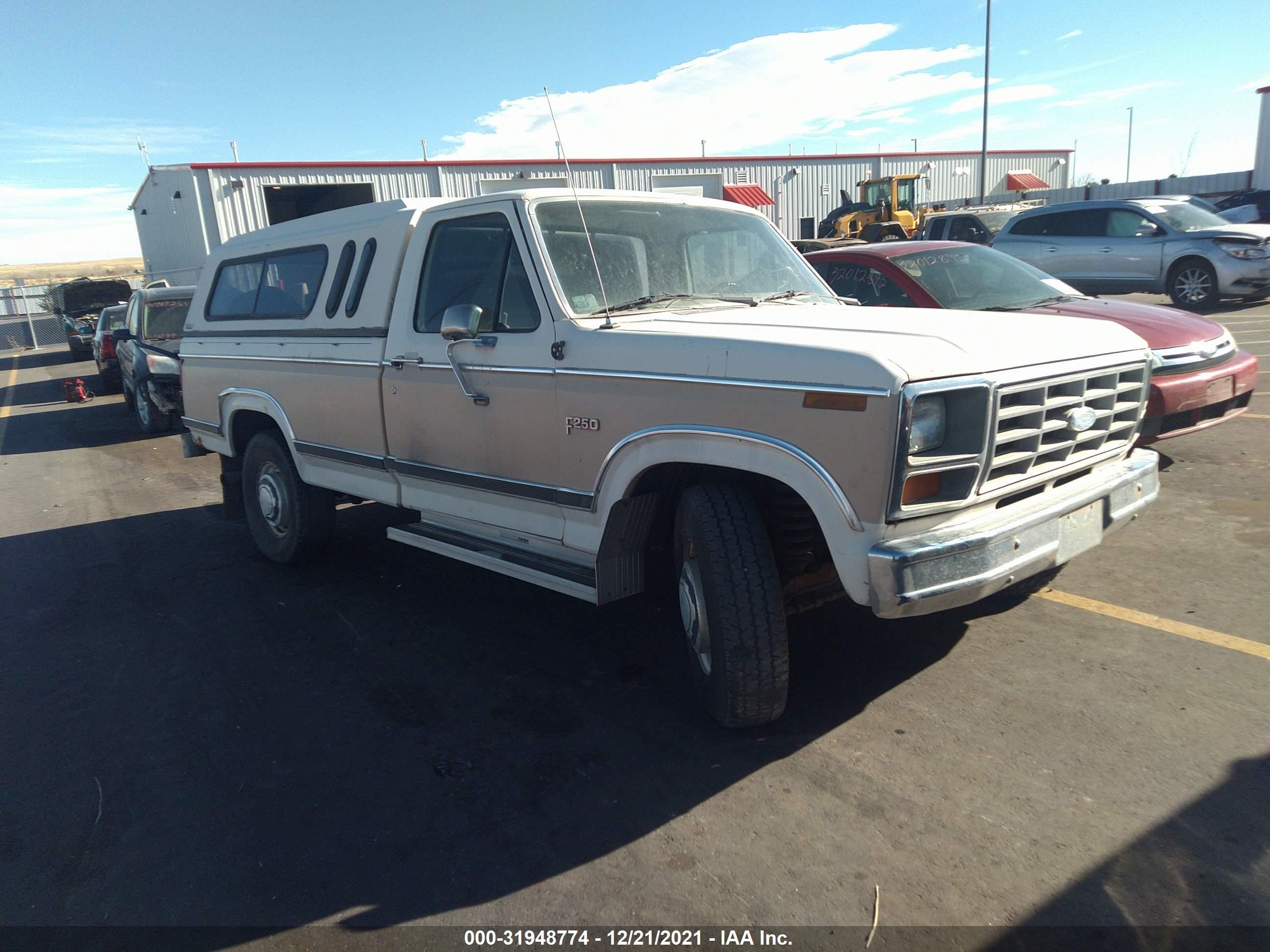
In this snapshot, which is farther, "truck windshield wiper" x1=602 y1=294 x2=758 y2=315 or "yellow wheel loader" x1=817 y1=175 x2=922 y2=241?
"yellow wheel loader" x1=817 y1=175 x2=922 y2=241

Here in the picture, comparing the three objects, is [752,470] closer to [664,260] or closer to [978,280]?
[664,260]

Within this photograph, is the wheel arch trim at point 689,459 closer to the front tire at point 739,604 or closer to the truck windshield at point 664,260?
A: the front tire at point 739,604

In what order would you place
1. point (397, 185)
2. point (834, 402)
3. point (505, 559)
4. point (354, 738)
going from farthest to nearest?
point (397, 185) → point (505, 559) → point (354, 738) → point (834, 402)

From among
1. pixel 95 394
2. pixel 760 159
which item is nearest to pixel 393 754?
pixel 95 394

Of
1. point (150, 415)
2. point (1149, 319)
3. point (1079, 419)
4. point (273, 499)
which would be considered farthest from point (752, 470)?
point (150, 415)

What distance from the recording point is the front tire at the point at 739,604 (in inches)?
126

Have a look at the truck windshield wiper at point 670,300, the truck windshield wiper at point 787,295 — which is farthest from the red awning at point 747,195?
the truck windshield wiper at point 670,300

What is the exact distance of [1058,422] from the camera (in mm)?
3271

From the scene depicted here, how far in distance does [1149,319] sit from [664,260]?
4.13m

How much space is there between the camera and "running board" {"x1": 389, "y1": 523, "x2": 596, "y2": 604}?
12.5 feet

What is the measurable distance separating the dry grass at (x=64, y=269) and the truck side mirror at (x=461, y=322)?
301 ft

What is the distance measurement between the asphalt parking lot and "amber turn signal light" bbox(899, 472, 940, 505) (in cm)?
102

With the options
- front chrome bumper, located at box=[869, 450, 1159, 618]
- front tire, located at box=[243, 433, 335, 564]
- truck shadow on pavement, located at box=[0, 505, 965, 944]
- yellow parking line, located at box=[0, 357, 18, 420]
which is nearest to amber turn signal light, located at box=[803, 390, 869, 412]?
front chrome bumper, located at box=[869, 450, 1159, 618]

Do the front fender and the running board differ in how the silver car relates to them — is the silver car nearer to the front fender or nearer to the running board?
the running board
